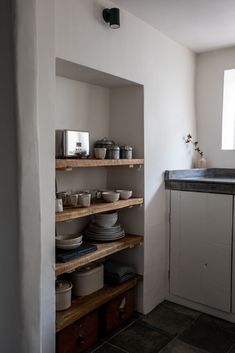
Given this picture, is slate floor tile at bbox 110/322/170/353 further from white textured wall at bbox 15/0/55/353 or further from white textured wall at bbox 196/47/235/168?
white textured wall at bbox 196/47/235/168

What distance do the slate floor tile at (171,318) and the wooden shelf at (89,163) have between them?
123 cm

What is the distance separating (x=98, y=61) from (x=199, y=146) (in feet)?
5.25

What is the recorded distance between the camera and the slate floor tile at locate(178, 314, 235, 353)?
6.96ft

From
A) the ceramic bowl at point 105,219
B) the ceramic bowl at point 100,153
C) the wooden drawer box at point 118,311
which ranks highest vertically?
the ceramic bowl at point 100,153

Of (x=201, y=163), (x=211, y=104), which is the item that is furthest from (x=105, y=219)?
(x=211, y=104)

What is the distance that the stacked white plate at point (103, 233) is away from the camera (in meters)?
2.30

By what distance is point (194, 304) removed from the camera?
8.61 ft

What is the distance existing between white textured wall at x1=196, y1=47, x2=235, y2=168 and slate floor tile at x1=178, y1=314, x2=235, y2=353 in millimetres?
1443

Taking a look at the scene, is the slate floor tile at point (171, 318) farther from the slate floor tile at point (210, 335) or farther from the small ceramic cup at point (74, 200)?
the small ceramic cup at point (74, 200)

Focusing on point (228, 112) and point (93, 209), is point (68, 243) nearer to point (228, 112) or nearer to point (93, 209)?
point (93, 209)

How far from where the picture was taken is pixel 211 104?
3.10m

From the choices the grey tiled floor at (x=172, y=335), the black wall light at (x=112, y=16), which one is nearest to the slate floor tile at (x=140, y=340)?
the grey tiled floor at (x=172, y=335)

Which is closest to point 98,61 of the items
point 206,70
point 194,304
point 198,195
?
point 198,195

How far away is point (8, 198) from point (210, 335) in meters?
1.82
